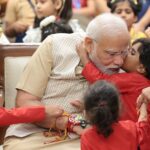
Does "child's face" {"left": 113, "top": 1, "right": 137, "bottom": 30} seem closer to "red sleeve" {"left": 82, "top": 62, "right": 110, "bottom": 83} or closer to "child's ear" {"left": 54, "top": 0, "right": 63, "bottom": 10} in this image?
"child's ear" {"left": 54, "top": 0, "right": 63, "bottom": 10}

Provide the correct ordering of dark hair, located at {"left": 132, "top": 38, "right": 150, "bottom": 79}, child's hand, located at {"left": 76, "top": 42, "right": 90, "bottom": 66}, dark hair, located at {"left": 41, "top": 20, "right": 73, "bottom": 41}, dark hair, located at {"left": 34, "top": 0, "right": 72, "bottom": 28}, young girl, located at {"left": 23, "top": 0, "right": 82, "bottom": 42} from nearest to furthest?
dark hair, located at {"left": 132, "top": 38, "right": 150, "bottom": 79} → child's hand, located at {"left": 76, "top": 42, "right": 90, "bottom": 66} → dark hair, located at {"left": 41, "top": 20, "right": 73, "bottom": 41} → young girl, located at {"left": 23, "top": 0, "right": 82, "bottom": 42} → dark hair, located at {"left": 34, "top": 0, "right": 72, "bottom": 28}

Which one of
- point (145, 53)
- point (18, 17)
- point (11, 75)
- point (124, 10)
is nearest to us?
point (145, 53)

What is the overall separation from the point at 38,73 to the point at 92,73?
30 centimetres

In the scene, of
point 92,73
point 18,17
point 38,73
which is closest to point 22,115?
point 38,73

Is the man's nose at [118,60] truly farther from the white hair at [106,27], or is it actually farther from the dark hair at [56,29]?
the dark hair at [56,29]

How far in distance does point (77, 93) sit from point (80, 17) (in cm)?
220

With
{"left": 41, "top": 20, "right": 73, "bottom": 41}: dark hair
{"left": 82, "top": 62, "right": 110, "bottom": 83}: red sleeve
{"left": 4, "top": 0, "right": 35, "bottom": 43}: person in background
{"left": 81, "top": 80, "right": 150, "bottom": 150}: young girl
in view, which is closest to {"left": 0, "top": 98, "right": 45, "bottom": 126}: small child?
{"left": 82, "top": 62, "right": 110, "bottom": 83}: red sleeve

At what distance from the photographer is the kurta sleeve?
2.38 metres

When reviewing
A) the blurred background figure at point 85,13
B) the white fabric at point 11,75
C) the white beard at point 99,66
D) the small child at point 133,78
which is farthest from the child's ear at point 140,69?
the blurred background figure at point 85,13

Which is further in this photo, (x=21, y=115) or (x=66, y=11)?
(x=66, y=11)

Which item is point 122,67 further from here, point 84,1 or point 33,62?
point 84,1

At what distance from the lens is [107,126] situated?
1.68 meters

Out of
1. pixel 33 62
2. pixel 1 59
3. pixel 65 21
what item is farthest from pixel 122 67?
pixel 65 21

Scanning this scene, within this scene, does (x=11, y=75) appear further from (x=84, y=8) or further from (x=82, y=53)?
(x=84, y=8)
